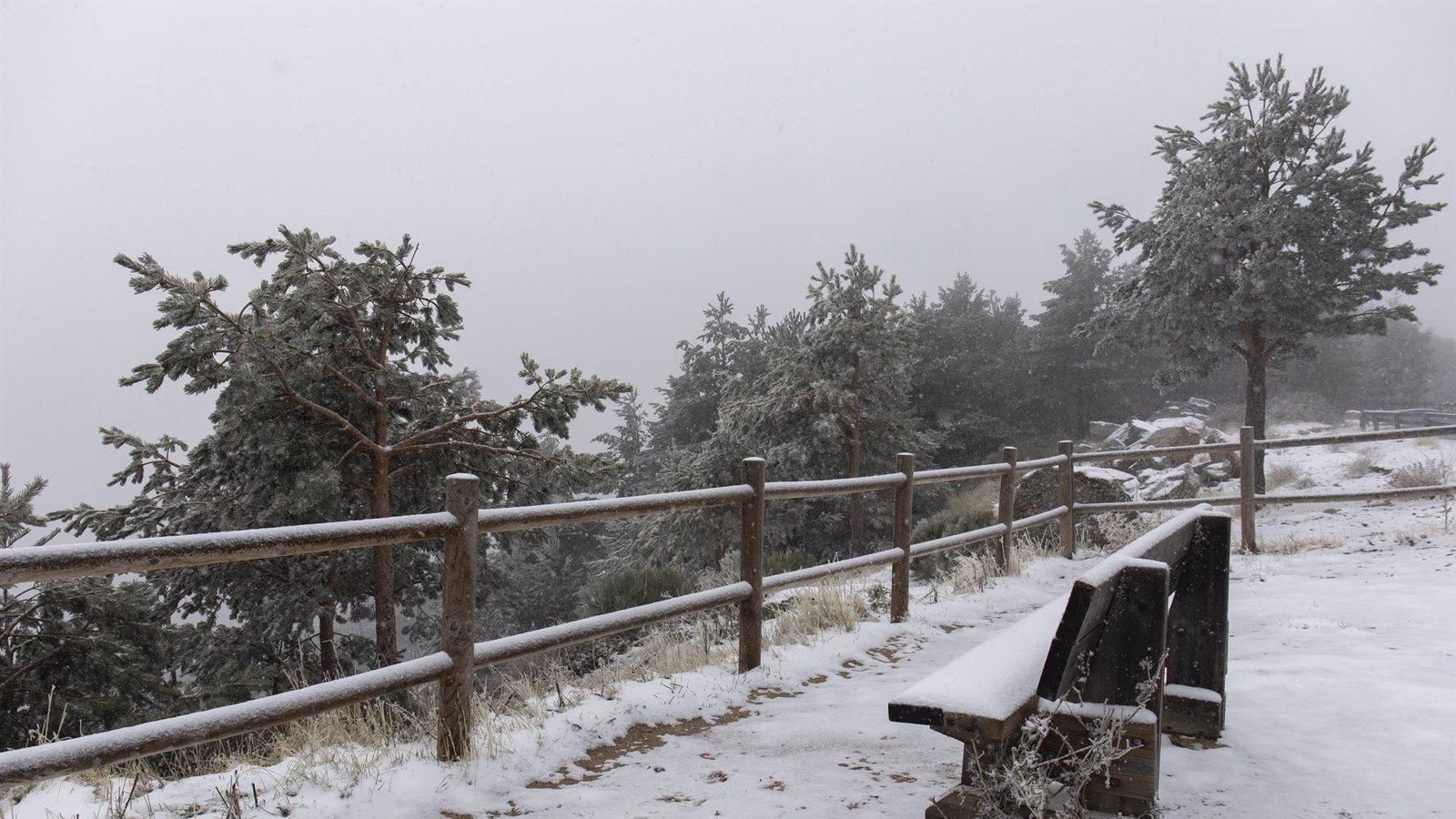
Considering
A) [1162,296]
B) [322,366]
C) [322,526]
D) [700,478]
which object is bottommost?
[700,478]

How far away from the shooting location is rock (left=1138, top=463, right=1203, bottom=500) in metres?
17.4

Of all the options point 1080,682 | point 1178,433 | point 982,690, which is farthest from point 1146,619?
point 1178,433

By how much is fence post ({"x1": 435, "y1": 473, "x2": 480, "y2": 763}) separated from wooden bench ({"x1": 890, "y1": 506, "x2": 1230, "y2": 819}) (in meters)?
2.02

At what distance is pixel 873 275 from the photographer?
1112 inches

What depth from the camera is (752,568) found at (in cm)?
543

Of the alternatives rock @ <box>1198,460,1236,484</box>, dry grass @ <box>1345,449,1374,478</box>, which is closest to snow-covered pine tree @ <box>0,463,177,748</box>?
rock @ <box>1198,460,1236,484</box>

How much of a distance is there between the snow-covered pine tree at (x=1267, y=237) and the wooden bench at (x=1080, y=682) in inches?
717

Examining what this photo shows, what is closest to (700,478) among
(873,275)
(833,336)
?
(833,336)

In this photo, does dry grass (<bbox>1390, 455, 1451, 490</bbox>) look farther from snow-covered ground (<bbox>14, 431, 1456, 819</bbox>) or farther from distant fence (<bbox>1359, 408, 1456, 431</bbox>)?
distant fence (<bbox>1359, 408, 1456, 431</bbox>)

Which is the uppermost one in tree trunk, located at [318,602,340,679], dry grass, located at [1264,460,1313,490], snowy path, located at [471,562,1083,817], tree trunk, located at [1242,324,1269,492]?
tree trunk, located at [1242,324,1269,492]

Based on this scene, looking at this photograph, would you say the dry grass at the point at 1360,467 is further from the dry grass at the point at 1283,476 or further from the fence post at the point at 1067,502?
the fence post at the point at 1067,502

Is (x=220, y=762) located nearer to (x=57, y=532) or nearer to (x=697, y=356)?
(x=57, y=532)

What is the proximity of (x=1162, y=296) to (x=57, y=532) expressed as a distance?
24.1 m

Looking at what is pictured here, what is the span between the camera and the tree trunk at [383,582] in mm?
15648
